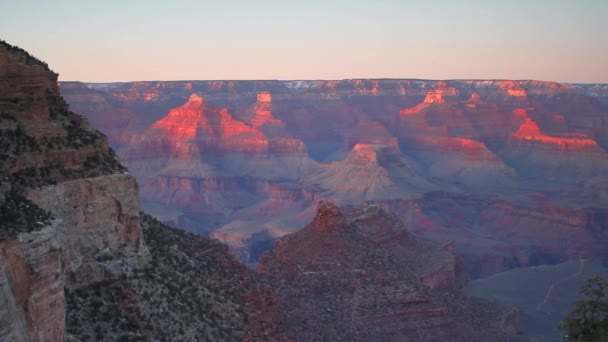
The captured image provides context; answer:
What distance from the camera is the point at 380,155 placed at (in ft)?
351

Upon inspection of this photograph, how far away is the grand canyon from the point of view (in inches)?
769

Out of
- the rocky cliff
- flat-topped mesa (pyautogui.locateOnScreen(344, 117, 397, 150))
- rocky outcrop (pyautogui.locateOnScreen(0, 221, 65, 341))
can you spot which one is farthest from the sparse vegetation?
flat-topped mesa (pyautogui.locateOnScreen(344, 117, 397, 150))

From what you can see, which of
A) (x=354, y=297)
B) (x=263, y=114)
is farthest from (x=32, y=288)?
(x=263, y=114)

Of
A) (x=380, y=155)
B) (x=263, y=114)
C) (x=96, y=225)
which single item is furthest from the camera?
(x=263, y=114)

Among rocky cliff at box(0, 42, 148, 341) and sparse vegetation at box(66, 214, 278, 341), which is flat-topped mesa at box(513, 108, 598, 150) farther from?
rocky cliff at box(0, 42, 148, 341)

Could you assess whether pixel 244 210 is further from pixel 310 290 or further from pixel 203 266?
pixel 203 266

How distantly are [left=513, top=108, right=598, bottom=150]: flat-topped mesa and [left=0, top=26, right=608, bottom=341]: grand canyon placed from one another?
0.38 meters

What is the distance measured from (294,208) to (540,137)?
5152cm

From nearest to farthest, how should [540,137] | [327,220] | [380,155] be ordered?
[327,220] → [380,155] → [540,137]

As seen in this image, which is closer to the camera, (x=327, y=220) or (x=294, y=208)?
(x=327, y=220)

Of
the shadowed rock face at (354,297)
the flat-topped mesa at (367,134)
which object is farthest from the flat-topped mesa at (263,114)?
the shadowed rock face at (354,297)

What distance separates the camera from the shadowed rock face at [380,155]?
292 feet

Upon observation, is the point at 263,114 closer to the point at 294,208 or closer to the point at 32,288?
the point at 294,208

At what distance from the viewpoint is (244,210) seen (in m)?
102
